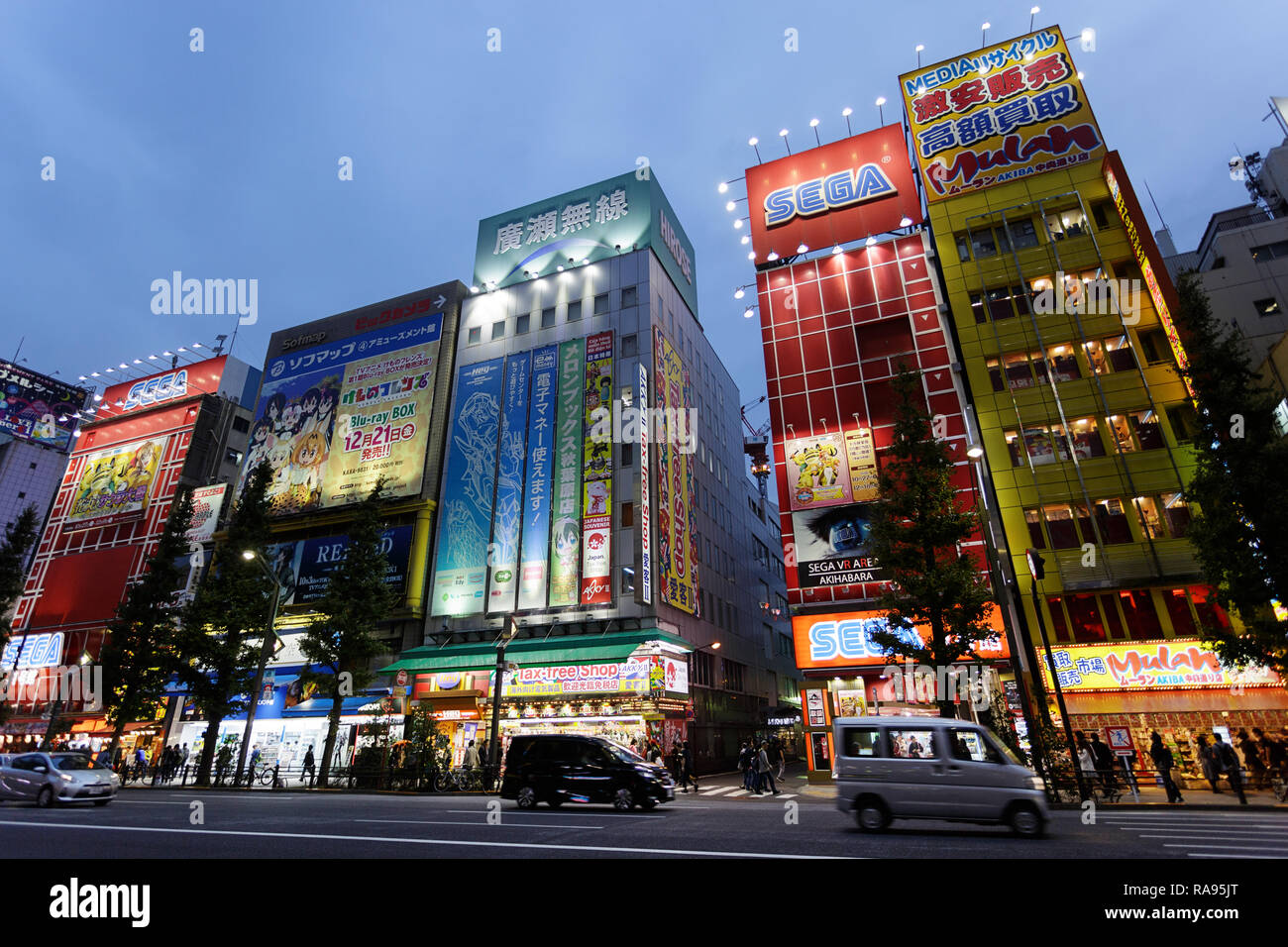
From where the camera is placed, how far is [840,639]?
85.9 feet

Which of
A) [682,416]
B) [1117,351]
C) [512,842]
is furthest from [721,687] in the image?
[512,842]

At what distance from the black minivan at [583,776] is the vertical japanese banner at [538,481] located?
15024mm

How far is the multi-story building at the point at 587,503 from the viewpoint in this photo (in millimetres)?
30219

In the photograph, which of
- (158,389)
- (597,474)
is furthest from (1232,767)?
(158,389)

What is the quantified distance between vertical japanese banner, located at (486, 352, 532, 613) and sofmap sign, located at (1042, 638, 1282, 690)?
935 inches

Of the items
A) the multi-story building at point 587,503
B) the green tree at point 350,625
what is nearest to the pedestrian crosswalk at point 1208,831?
the multi-story building at point 587,503

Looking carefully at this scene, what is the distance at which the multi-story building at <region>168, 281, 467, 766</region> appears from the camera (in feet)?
115

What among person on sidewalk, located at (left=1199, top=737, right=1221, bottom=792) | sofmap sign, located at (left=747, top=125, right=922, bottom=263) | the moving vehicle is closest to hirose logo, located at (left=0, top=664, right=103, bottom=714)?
the moving vehicle

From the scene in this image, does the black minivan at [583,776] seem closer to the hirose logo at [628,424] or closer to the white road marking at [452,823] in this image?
the white road marking at [452,823]

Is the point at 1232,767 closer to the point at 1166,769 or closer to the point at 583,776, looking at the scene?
the point at 1166,769

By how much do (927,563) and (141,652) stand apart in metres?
35.6

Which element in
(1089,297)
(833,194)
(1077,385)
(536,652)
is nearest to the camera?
(1077,385)
